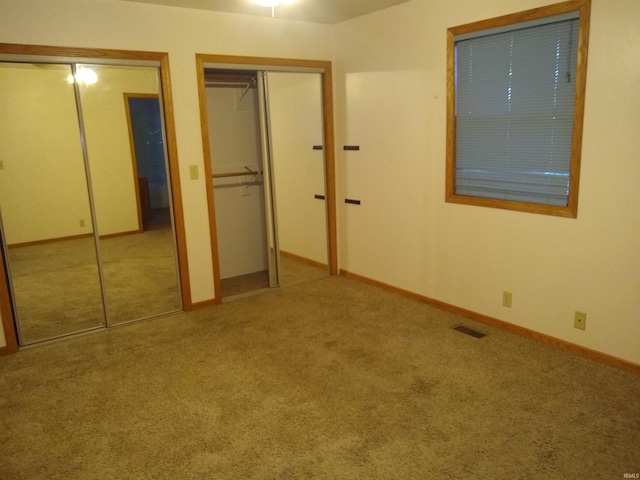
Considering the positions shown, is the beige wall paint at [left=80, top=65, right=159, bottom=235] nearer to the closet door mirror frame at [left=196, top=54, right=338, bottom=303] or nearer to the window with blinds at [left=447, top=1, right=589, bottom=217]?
the closet door mirror frame at [left=196, top=54, right=338, bottom=303]

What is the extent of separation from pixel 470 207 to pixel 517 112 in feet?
2.48

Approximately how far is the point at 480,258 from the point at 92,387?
279 centimetres

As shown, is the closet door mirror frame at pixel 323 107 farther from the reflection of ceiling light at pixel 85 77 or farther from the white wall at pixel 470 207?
the reflection of ceiling light at pixel 85 77

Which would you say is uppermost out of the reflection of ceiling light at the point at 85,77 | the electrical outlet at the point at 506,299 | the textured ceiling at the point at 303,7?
the textured ceiling at the point at 303,7

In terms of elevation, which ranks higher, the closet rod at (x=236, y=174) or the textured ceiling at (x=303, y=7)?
the textured ceiling at (x=303, y=7)

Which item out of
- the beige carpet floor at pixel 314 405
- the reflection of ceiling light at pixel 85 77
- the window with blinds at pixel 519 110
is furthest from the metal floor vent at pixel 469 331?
the reflection of ceiling light at pixel 85 77

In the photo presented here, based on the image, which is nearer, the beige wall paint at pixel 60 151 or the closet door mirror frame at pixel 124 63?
the closet door mirror frame at pixel 124 63

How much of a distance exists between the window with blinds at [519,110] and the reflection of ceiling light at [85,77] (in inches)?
104

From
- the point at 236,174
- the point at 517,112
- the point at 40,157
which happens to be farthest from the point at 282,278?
the point at 517,112

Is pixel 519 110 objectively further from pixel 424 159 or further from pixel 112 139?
pixel 112 139

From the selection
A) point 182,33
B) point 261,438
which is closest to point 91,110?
point 182,33

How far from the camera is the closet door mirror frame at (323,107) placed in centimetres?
395

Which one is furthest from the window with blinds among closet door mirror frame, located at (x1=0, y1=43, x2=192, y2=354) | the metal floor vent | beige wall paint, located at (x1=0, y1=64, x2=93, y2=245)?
beige wall paint, located at (x1=0, y1=64, x2=93, y2=245)

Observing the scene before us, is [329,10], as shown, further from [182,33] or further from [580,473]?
[580,473]
